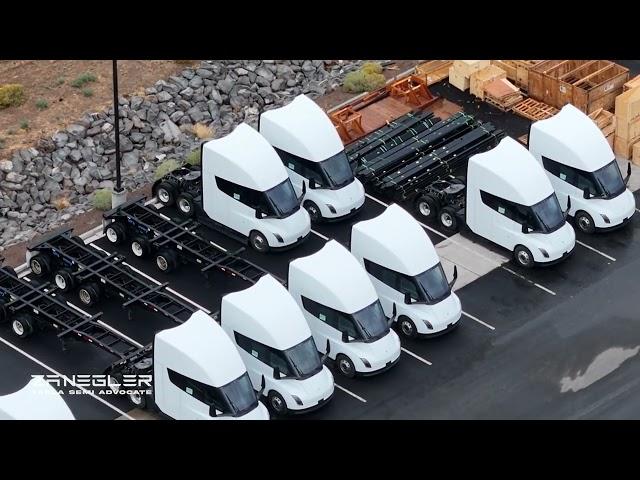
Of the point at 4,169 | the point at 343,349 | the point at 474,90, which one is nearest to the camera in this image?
the point at 343,349

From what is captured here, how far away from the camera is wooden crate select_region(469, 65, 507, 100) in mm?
52219

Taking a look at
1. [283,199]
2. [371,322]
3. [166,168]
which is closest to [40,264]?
[166,168]

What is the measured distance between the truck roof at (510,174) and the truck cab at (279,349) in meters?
7.31

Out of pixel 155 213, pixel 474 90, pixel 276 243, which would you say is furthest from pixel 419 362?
pixel 474 90

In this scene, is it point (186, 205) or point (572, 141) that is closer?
point (572, 141)

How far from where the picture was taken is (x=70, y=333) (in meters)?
41.8

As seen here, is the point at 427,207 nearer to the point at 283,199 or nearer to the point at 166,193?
the point at 283,199

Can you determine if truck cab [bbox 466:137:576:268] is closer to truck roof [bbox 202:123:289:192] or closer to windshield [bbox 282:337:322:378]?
truck roof [bbox 202:123:289:192]

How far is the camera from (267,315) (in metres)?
40.0

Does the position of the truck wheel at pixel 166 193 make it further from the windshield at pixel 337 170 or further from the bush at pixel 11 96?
the bush at pixel 11 96

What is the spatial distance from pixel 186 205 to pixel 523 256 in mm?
8831

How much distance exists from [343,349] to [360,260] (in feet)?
9.64

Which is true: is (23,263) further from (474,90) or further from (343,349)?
(474,90)

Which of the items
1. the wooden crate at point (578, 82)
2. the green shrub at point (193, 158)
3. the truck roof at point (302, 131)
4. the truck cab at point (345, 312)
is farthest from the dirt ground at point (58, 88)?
Result: the truck cab at point (345, 312)
